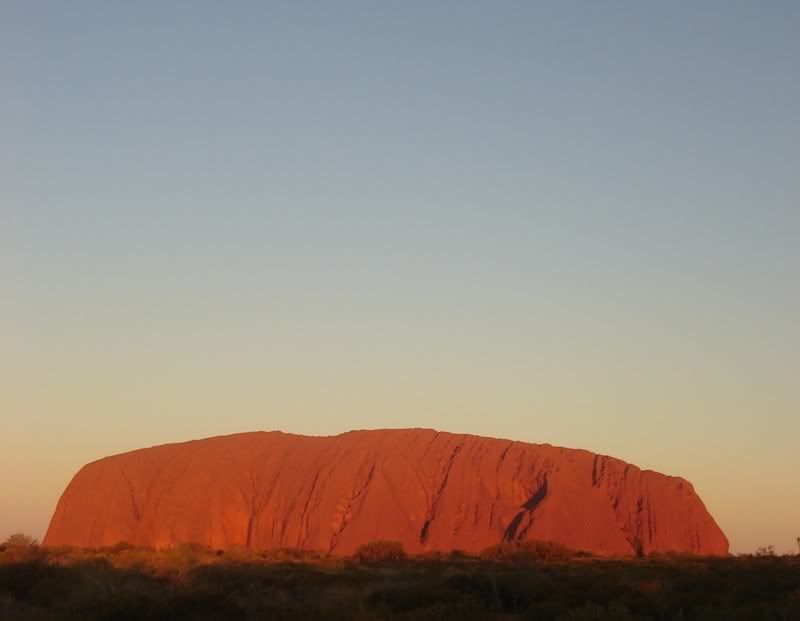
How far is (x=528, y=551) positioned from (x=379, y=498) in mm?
15446

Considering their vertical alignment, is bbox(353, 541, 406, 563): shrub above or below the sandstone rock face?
below

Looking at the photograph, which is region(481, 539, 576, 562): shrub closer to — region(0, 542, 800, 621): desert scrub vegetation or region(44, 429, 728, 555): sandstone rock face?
region(44, 429, 728, 555): sandstone rock face

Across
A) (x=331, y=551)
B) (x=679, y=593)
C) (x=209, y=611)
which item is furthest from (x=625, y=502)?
(x=209, y=611)

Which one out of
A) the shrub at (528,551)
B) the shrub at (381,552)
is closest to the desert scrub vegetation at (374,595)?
the shrub at (528,551)

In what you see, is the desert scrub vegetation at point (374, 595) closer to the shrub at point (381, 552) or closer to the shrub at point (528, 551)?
the shrub at point (528, 551)

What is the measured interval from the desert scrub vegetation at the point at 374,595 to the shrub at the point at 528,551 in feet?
43.5

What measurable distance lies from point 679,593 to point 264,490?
44.2 m

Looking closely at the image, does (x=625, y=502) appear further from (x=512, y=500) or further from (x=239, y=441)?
(x=239, y=441)

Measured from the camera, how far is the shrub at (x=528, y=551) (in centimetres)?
4212

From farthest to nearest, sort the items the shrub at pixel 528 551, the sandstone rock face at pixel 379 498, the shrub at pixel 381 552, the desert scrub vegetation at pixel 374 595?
the sandstone rock face at pixel 379 498 → the shrub at pixel 381 552 → the shrub at pixel 528 551 → the desert scrub vegetation at pixel 374 595

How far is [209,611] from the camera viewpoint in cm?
1858

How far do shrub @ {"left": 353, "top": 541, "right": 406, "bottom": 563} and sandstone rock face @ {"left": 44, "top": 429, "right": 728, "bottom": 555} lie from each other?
7784mm

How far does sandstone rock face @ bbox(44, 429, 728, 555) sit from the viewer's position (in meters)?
54.6

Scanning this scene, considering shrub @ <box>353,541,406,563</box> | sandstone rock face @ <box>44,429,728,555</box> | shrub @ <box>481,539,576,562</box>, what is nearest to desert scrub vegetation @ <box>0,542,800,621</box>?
shrub @ <box>481,539,576,562</box>
